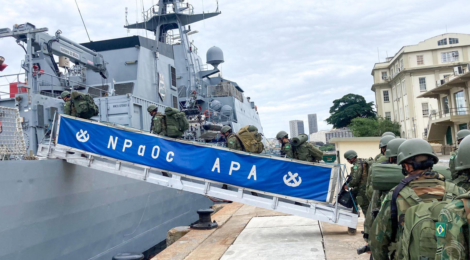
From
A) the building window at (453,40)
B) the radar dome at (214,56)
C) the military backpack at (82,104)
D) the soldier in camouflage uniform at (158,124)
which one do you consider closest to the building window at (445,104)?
the building window at (453,40)

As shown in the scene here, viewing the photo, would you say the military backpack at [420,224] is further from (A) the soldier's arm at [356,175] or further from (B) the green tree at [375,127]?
(B) the green tree at [375,127]

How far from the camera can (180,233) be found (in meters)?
7.85

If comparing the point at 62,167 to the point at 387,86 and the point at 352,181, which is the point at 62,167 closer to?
the point at 352,181

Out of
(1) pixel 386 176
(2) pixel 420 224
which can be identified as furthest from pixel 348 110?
(2) pixel 420 224

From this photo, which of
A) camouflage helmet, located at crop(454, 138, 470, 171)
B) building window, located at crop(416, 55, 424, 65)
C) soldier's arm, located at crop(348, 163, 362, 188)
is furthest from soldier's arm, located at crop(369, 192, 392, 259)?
building window, located at crop(416, 55, 424, 65)

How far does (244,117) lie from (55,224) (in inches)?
591

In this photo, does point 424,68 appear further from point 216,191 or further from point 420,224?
point 420,224

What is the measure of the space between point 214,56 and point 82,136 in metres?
15.5

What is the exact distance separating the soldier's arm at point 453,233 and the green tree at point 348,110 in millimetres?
51651

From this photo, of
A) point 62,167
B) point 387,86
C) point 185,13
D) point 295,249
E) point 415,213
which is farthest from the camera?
point 387,86

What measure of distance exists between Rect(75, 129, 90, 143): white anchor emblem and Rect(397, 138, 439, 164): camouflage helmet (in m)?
6.11

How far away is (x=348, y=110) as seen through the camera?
170ft

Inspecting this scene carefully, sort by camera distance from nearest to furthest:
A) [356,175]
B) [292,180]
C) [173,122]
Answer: [356,175]
[292,180]
[173,122]

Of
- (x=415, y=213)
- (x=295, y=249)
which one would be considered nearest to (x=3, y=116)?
(x=295, y=249)
